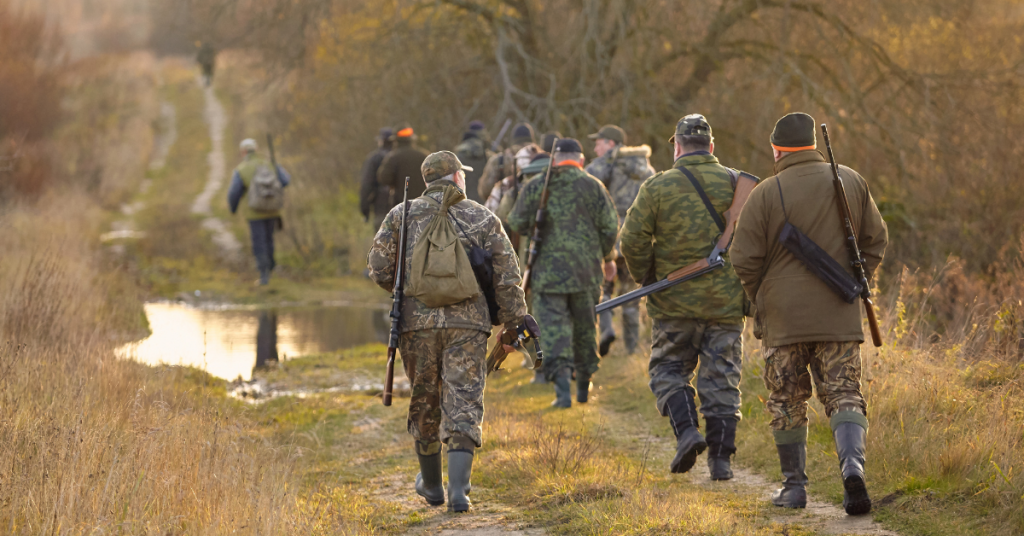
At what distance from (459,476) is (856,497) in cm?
193

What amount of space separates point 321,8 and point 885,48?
8.32 m

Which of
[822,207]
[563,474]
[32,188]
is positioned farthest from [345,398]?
[32,188]

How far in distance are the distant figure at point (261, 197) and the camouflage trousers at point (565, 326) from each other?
7.66 m

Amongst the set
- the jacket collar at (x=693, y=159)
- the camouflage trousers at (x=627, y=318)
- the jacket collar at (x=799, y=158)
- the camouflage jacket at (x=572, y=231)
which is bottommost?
the camouflage trousers at (x=627, y=318)

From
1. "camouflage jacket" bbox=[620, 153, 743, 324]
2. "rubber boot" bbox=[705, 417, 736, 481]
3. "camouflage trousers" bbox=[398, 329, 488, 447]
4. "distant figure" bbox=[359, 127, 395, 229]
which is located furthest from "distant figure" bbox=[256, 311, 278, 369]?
"rubber boot" bbox=[705, 417, 736, 481]

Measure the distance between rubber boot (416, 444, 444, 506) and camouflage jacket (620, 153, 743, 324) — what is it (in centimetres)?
161

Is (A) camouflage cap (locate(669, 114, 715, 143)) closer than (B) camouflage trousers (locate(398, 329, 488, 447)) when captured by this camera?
No

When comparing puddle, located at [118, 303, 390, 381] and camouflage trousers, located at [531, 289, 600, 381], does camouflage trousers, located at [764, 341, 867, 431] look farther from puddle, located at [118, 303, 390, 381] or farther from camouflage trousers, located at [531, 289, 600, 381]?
→ puddle, located at [118, 303, 390, 381]

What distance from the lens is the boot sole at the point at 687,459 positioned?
18.3 feet

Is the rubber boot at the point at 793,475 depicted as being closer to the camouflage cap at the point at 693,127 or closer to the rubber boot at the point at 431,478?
the rubber boot at the point at 431,478

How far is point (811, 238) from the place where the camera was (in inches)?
190

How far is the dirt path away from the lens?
67.0 feet

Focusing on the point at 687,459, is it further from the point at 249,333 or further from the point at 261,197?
the point at 261,197

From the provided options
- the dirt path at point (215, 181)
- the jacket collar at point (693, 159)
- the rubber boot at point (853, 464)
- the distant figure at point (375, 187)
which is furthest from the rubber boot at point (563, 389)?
the dirt path at point (215, 181)
